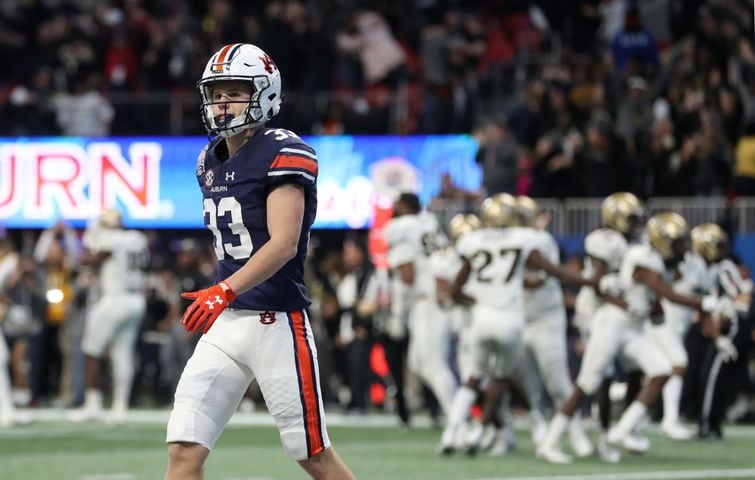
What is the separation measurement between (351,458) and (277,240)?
6352 mm

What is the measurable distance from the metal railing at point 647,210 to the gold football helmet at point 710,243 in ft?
7.38

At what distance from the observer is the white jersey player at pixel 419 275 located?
14.9 metres

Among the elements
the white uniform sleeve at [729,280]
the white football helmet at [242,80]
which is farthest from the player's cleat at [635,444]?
the white football helmet at [242,80]

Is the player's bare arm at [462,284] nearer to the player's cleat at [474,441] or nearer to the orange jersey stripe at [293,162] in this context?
the player's cleat at [474,441]

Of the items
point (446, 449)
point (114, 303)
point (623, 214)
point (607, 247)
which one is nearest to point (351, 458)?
point (446, 449)

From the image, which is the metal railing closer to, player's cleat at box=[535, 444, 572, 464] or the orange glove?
player's cleat at box=[535, 444, 572, 464]

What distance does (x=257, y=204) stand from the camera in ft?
21.5

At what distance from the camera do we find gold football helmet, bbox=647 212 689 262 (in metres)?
13.8

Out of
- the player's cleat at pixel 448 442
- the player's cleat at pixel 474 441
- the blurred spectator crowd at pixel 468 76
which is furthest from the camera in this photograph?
the blurred spectator crowd at pixel 468 76

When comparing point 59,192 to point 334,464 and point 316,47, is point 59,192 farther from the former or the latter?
point 334,464

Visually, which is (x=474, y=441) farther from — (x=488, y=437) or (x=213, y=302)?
(x=213, y=302)

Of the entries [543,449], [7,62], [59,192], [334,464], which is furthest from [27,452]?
[7,62]

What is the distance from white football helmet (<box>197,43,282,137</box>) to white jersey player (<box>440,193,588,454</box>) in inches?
230

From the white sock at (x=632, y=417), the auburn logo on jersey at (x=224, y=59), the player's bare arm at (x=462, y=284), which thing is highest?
the auburn logo on jersey at (x=224, y=59)
